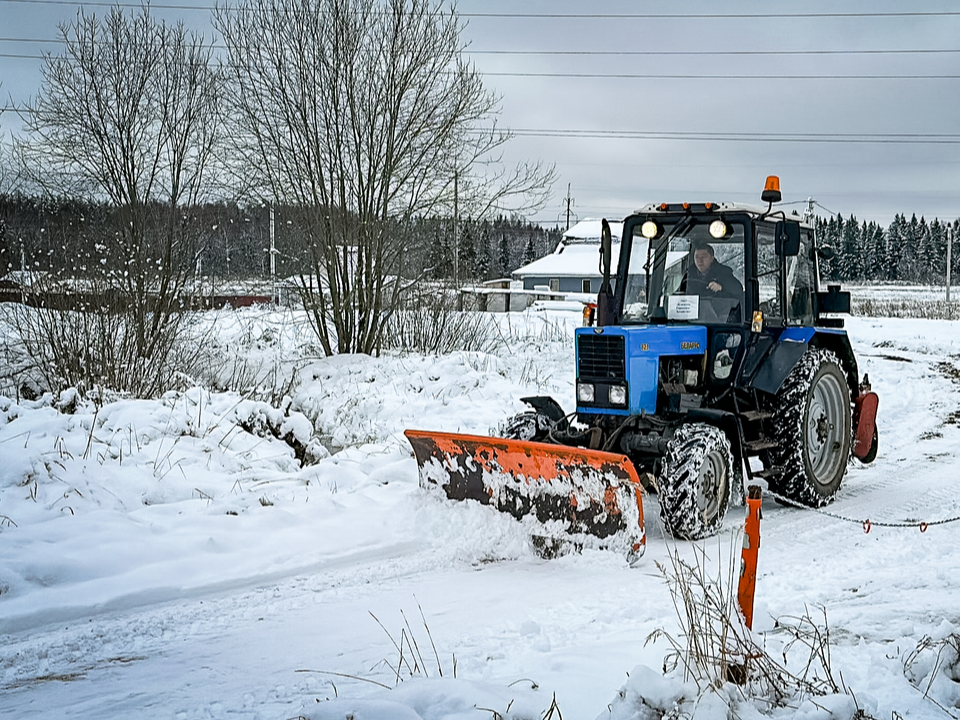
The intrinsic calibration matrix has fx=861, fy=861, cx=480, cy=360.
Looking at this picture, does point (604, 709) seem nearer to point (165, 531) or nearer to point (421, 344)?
point (165, 531)

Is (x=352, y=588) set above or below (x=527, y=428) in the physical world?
below

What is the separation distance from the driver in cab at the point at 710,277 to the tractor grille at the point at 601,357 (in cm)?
93

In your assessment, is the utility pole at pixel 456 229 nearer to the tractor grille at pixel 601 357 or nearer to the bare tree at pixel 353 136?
the bare tree at pixel 353 136

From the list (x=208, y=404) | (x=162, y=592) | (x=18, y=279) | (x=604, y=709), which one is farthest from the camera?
(x=18, y=279)

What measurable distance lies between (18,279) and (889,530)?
9.10m

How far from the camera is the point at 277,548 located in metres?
5.41

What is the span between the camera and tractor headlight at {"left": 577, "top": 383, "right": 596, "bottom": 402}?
6.44 m

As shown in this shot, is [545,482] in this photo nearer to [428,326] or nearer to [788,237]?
[788,237]

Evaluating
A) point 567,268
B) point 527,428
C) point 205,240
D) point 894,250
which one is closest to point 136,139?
point 205,240

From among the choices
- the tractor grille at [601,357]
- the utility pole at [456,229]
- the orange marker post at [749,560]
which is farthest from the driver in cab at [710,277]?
the utility pole at [456,229]

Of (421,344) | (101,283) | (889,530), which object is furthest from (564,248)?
(889,530)

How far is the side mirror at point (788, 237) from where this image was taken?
21.3ft

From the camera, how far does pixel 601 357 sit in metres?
6.38

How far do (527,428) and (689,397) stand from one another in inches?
48.9
